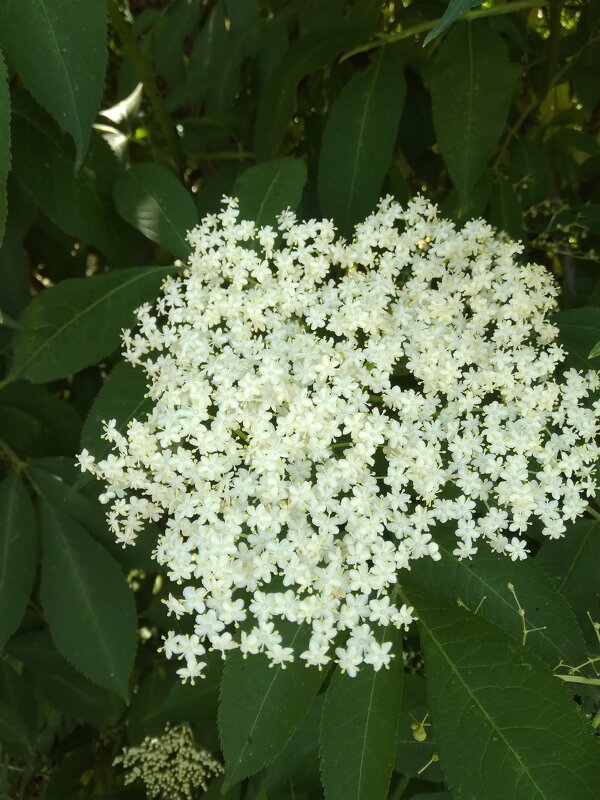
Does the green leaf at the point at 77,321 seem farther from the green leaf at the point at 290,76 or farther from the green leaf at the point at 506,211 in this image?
the green leaf at the point at 506,211

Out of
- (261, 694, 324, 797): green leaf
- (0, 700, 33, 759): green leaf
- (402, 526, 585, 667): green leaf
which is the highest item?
(402, 526, 585, 667): green leaf

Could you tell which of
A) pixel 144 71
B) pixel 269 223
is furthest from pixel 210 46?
pixel 269 223

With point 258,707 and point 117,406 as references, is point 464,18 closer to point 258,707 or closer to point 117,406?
point 117,406

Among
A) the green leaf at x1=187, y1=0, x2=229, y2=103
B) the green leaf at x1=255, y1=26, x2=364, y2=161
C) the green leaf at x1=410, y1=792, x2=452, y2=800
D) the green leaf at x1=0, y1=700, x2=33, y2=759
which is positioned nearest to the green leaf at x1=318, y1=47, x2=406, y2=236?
the green leaf at x1=255, y1=26, x2=364, y2=161

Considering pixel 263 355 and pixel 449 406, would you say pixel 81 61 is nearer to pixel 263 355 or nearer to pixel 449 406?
pixel 263 355

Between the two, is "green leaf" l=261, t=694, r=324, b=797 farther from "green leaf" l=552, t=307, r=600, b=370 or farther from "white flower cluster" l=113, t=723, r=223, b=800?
"green leaf" l=552, t=307, r=600, b=370

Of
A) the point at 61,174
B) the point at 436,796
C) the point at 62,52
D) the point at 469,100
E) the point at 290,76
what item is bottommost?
the point at 436,796

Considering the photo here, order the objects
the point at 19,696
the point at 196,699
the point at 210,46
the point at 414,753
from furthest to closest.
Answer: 1. the point at 210,46
2. the point at 19,696
3. the point at 196,699
4. the point at 414,753
